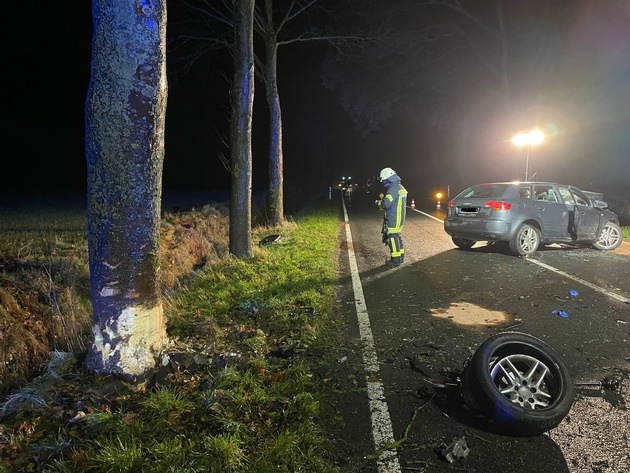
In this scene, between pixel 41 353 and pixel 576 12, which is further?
pixel 576 12

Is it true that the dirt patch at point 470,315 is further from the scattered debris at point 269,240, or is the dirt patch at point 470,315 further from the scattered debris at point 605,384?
the scattered debris at point 269,240

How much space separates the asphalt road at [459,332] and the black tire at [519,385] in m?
0.12

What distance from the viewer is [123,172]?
341 cm

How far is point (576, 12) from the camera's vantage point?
18.2 meters

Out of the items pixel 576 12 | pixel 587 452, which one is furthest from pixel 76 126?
pixel 587 452

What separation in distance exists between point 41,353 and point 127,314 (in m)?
1.48

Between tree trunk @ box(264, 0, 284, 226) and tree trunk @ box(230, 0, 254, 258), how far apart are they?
15.8 feet

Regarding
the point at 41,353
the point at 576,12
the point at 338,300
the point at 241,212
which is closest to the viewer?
the point at 41,353

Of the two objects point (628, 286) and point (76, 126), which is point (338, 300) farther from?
point (76, 126)

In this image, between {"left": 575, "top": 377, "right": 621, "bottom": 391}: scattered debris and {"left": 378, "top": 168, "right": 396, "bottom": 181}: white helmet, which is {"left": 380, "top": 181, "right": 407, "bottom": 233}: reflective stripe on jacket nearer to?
{"left": 378, "top": 168, "right": 396, "bottom": 181}: white helmet

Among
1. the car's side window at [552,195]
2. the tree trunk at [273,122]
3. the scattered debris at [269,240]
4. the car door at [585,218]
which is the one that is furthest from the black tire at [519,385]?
the tree trunk at [273,122]

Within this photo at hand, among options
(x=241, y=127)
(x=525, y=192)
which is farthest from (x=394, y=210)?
(x=241, y=127)

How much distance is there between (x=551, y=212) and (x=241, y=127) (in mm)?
7082

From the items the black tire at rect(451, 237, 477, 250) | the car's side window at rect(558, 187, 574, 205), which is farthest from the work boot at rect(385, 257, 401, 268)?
the car's side window at rect(558, 187, 574, 205)
